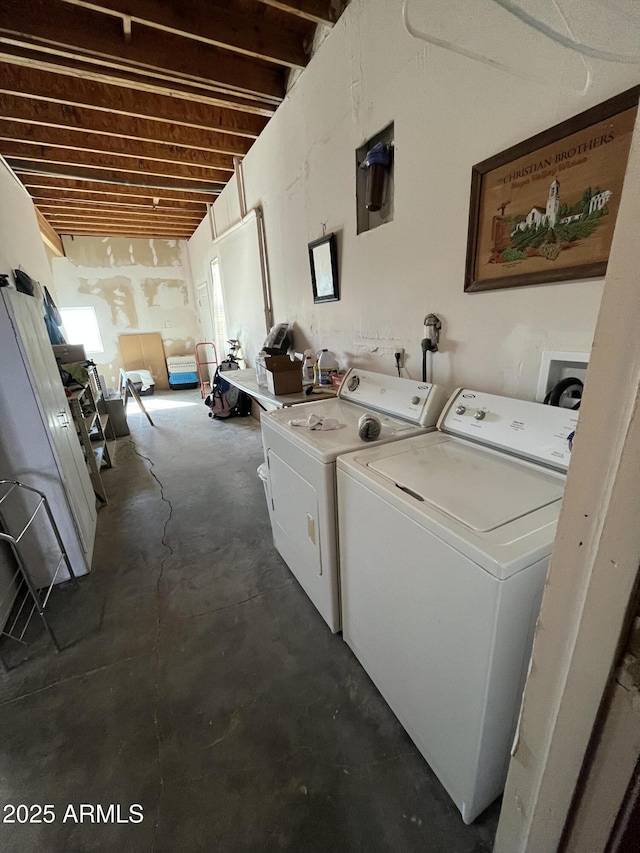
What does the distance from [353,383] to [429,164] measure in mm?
1073

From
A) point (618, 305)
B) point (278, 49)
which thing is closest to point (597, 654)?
point (618, 305)

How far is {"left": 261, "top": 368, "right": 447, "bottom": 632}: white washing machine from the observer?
4.35ft

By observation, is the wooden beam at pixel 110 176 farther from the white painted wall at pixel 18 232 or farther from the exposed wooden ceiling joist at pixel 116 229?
the exposed wooden ceiling joist at pixel 116 229

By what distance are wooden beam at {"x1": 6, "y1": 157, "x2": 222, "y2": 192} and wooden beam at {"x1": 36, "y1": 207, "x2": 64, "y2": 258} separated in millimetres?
Answer: 1556

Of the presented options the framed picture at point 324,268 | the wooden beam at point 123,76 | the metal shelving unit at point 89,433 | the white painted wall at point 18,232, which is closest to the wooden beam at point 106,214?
the white painted wall at point 18,232

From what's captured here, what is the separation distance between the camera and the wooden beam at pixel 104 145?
3066mm

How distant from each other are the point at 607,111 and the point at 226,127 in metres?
3.14

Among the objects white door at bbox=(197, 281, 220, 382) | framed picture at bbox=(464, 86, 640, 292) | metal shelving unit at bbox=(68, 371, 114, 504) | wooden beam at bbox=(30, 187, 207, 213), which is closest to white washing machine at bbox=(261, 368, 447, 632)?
framed picture at bbox=(464, 86, 640, 292)

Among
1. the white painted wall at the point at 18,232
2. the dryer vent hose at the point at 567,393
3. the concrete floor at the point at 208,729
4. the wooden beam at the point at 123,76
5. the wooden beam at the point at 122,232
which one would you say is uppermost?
the wooden beam at the point at 123,76

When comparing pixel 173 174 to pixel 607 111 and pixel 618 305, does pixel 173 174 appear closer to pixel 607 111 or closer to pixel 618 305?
pixel 607 111

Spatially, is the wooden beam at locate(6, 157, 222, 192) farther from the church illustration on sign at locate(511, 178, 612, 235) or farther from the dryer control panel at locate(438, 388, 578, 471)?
the dryer control panel at locate(438, 388, 578, 471)

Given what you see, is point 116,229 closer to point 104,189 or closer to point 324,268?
point 104,189

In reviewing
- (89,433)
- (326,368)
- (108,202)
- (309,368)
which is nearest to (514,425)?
(326,368)

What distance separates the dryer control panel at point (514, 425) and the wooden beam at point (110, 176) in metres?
4.56
